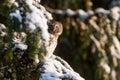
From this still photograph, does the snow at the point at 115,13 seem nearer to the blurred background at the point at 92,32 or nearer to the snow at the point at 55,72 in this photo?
the blurred background at the point at 92,32

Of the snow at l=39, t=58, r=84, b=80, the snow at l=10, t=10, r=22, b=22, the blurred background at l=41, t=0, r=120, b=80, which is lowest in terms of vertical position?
the snow at l=39, t=58, r=84, b=80

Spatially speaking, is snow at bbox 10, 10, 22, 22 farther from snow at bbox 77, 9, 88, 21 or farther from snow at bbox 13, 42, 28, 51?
snow at bbox 77, 9, 88, 21

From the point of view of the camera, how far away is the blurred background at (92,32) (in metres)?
3.90

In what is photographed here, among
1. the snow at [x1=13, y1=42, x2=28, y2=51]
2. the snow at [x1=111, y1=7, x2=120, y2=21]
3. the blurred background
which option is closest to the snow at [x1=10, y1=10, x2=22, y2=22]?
the snow at [x1=13, y1=42, x2=28, y2=51]

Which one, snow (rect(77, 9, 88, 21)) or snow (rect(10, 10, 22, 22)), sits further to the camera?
snow (rect(77, 9, 88, 21))

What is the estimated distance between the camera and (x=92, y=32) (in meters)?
3.91

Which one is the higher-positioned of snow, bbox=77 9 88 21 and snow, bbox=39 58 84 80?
snow, bbox=77 9 88 21

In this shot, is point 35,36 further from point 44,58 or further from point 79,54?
point 79,54

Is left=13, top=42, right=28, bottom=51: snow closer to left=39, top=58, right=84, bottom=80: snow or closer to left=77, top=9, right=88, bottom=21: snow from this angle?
left=39, top=58, right=84, bottom=80: snow

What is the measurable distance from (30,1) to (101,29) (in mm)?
Result: 2604

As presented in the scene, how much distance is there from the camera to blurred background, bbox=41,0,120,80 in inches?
154

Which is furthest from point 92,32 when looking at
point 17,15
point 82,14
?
point 17,15

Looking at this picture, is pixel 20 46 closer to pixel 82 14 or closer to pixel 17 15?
pixel 17 15

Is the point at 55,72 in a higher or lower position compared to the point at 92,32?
lower
